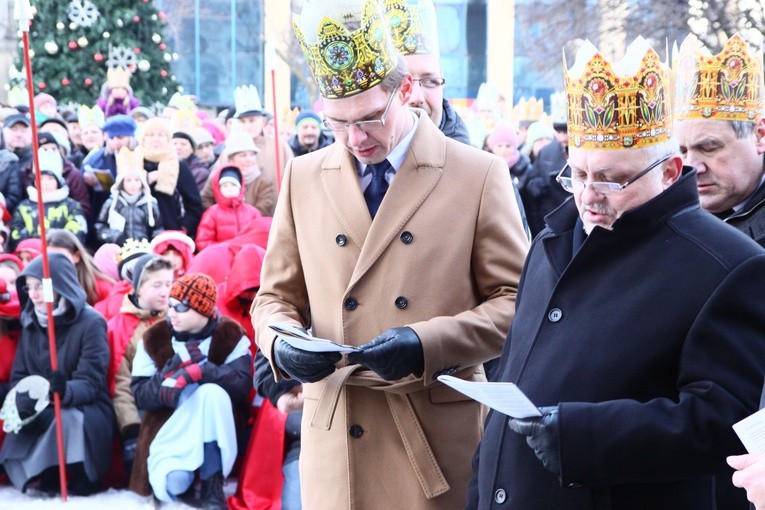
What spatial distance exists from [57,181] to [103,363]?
247 cm

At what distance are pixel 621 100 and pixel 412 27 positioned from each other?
4.82 ft

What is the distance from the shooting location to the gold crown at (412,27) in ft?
12.9

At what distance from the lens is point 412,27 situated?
3930 millimetres

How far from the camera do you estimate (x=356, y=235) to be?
3133 mm

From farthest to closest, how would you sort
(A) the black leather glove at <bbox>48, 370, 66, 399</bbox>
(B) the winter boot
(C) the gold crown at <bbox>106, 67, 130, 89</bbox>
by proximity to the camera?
(C) the gold crown at <bbox>106, 67, 130, 89</bbox> → (A) the black leather glove at <bbox>48, 370, 66, 399</bbox> → (B) the winter boot

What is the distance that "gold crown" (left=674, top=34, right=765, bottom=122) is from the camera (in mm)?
3268

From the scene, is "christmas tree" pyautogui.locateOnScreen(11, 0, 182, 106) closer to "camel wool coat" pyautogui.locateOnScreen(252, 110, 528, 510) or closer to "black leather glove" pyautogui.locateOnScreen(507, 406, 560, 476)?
"camel wool coat" pyautogui.locateOnScreen(252, 110, 528, 510)

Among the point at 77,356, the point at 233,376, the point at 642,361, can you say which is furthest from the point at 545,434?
the point at 77,356

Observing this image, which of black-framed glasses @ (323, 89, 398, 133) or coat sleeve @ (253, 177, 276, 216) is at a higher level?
black-framed glasses @ (323, 89, 398, 133)

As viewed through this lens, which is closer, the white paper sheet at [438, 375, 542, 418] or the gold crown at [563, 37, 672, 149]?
the white paper sheet at [438, 375, 542, 418]

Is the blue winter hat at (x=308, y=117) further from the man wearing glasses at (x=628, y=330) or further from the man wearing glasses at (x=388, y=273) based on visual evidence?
the man wearing glasses at (x=628, y=330)

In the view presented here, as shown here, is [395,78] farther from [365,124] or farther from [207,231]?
[207,231]

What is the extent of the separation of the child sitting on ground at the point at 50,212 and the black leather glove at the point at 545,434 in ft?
19.7

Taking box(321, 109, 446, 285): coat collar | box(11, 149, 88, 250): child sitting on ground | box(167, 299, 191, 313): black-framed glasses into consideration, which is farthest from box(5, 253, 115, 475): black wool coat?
box(321, 109, 446, 285): coat collar
